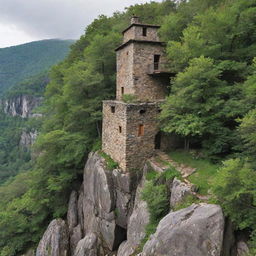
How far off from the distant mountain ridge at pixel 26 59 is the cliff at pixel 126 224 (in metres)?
137

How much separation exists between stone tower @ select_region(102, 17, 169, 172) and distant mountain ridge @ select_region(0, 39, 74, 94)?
438ft

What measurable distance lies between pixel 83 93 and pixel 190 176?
1383 cm

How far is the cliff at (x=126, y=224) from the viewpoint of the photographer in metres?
7.07

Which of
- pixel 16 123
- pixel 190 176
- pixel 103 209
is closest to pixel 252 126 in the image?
pixel 190 176

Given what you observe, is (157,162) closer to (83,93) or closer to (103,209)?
(103,209)

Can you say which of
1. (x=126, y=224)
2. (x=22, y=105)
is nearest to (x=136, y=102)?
(x=126, y=224)

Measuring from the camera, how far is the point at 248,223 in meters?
6.68

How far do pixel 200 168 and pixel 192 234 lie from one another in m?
4.95

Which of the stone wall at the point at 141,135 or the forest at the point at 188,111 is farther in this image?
the stone wall at the point at 141,135

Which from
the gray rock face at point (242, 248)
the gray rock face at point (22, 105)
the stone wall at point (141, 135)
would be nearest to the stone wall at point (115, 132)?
the stone wall at point (141, 135)

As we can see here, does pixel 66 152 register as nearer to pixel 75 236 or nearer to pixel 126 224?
pixel 75 236

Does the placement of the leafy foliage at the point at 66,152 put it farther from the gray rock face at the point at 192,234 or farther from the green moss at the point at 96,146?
the gray rock face at the point at 192,234

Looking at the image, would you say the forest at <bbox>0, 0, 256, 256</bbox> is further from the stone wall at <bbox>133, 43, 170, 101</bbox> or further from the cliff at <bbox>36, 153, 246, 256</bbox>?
the stone wall at <bbox>133, 43, 170, 101</bbox>

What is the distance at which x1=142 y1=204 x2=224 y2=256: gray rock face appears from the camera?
686cm
